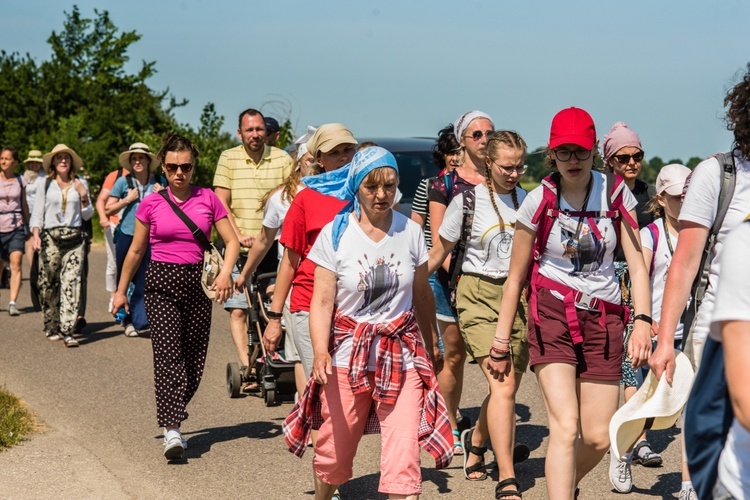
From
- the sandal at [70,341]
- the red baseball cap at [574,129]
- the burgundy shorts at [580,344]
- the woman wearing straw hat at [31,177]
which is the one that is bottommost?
the sandal at [70,341]

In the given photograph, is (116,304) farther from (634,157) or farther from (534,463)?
(634,157)

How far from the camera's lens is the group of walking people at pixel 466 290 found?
4902 millimetres

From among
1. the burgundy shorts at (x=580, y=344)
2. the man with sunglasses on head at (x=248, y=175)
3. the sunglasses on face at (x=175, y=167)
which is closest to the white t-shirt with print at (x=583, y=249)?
the burgundy shorts at (x=580, y=344)

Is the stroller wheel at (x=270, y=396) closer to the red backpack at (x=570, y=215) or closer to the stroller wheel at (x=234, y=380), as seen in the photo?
the stroller wheel at (x=234, y=380)

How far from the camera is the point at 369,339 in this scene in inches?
212

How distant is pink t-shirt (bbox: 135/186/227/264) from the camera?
25.4ft

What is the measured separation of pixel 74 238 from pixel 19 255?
8.11 feet

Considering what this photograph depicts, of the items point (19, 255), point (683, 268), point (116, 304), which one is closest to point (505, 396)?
point (683, 268)

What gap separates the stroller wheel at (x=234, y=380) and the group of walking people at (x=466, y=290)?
62.5 inches

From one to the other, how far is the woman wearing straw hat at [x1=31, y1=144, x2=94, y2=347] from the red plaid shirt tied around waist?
25.7 feet

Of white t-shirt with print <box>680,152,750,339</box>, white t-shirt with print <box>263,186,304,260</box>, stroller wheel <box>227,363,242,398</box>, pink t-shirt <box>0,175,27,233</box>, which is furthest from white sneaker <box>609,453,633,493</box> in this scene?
pink t-shirt <box>0,175,27,233</box>

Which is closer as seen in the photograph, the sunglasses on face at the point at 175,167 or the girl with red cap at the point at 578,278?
the girl with red cap at the point at 578,278

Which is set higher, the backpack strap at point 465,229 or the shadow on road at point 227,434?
the backpack strap at point 465,229

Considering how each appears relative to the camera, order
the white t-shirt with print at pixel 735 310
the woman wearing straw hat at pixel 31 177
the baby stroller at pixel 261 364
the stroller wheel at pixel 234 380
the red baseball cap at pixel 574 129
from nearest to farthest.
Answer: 1. the white t-shirt with print at pixel 735 310
2. the red baseball cap at pixel 574 129
3. the baby stroller at pixel 261 364
4. the stroller wheel at pixel 234 380
5. the woman wearing straw hat at pixel 31 177
